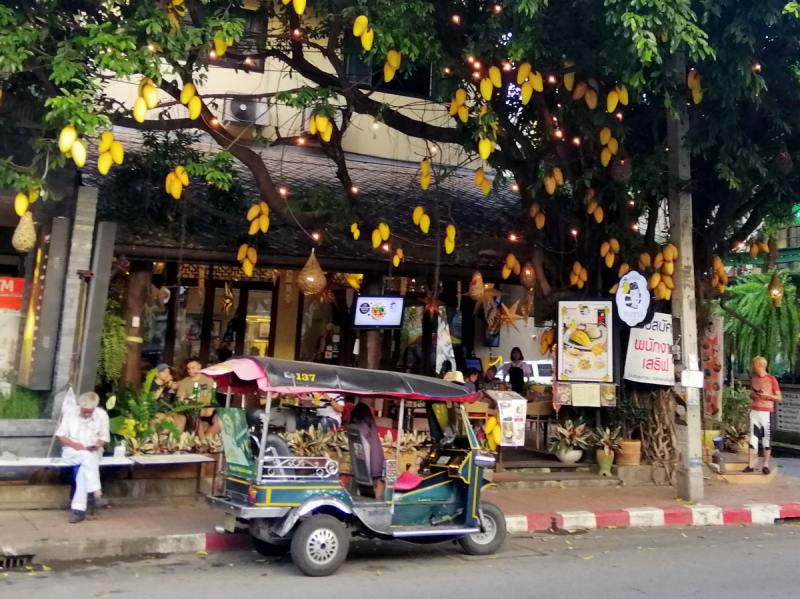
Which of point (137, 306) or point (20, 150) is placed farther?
point (137, 306)

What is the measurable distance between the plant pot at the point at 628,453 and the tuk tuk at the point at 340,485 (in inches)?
187

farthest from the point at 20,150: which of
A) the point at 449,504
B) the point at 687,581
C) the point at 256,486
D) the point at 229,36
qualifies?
the point at 687,581

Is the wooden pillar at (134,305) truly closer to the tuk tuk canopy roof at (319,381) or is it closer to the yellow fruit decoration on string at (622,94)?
the tuk tuk canopy roof at (319,381)

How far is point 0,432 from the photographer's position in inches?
370

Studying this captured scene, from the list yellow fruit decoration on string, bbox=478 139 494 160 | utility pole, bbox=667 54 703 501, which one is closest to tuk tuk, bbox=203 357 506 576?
yellow fruit decoration on string, bbox=478 139 494 160

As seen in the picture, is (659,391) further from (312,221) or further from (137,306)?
(137,306)

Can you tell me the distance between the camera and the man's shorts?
42.8 feet

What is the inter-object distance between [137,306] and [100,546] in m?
5.06

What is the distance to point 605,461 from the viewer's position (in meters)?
12.4

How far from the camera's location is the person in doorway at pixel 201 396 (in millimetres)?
10938

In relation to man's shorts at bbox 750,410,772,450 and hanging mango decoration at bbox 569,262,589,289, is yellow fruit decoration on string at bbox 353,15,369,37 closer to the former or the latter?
hanging mango decoration at bbox 569,262,589,289

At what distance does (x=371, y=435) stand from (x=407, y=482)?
1.87 ft

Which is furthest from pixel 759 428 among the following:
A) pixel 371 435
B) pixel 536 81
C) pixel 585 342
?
pixel 371 435

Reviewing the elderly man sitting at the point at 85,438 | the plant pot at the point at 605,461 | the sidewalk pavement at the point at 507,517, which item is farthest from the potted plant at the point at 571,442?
the elderly man sitting at the point at 85,438
